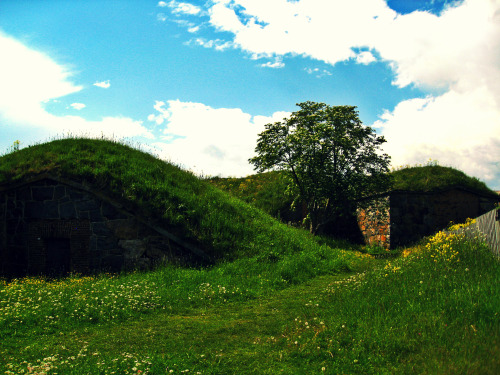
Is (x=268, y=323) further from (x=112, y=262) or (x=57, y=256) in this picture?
(x=57, y=256)

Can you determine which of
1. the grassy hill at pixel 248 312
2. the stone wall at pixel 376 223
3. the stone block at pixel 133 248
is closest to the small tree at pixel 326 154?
the stone wall at pixel 376 223

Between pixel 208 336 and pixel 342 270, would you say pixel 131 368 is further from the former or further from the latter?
pixel 342 270

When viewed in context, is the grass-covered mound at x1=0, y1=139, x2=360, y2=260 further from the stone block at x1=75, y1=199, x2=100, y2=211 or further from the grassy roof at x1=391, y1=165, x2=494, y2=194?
the grassy roof at x1=391, y1=165, x2=494, y2=194

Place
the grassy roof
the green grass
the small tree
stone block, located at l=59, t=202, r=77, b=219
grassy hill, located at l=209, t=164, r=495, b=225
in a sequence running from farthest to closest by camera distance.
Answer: grassy hill, located at l=209, t=164, r=495, b=225
the grassy roof
the small tree
stone block, located at l=59, t=202, r=77, b=219
the green grass

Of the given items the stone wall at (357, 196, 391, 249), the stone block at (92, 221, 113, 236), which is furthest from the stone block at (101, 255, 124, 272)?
the stone wall at (357, 196, 391, 249)

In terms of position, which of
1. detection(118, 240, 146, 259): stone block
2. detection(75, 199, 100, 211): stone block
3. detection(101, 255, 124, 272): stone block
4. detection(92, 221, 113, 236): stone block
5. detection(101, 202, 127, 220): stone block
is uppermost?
detection(75, 199, 100, 211): stone block

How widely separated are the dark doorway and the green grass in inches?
104

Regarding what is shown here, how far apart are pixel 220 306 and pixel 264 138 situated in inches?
467

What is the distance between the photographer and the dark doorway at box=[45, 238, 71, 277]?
46.2 feet

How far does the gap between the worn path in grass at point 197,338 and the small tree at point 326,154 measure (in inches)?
418

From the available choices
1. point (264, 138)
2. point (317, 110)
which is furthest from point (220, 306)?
point (317, 110)

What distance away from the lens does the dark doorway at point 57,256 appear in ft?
46.2

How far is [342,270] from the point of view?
1389 cm

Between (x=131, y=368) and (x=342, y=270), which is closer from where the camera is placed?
(x=131, y=368)
